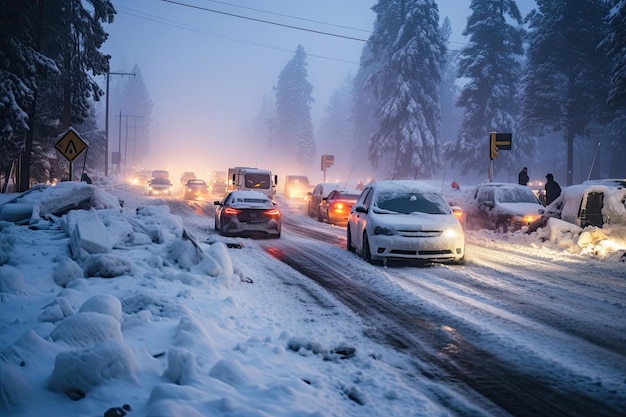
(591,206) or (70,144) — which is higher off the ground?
(70,144)

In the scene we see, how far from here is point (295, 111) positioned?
278 feet

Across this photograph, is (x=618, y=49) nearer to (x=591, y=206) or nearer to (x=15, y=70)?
(x=591, y=206)

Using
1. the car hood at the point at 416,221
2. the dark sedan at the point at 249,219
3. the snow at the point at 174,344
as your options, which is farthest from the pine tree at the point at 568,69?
the snow at the point at 174,344

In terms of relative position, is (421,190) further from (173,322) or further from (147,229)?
(173,322)

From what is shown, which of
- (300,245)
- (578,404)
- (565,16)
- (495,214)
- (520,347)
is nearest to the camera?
(578,404)

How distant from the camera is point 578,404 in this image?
12.0 feet

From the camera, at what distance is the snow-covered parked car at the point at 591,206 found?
1254 cm

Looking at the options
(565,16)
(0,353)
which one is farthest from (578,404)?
(565,16)

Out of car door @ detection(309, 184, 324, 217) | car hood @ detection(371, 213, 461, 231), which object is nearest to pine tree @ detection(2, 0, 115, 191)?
car door @ detection(309, 184, 324, 217)

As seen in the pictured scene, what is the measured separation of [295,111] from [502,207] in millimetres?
71229

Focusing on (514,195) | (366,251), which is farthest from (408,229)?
(514,195)

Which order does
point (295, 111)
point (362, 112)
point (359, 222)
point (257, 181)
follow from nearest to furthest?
point (359, 222) < point (257, 181) < point (362, 112) < point (295, 111)

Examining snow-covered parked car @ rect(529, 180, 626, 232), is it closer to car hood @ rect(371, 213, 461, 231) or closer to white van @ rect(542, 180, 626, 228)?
white van @ rect(542, 180, 626, 228)

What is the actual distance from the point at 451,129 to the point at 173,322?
80200mm
